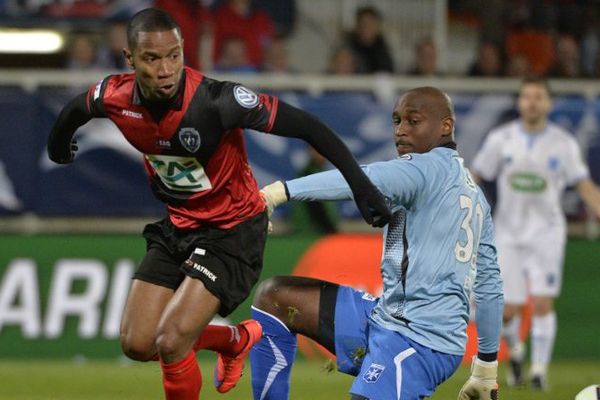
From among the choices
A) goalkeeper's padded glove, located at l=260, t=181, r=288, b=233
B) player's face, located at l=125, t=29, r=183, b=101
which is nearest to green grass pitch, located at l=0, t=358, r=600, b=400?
goalkeeper's padded glove, located at l=260, t=181, r=288, b=233

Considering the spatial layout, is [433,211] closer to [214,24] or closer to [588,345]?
[588,345]

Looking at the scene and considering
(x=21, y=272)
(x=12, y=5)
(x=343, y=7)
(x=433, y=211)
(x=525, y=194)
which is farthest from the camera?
(x=343, y=7)

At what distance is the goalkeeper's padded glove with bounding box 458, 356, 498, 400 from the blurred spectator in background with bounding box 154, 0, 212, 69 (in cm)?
777

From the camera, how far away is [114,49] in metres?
13.2

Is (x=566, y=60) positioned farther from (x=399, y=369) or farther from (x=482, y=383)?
(x=399, y=369)

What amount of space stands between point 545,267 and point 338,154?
201 inches

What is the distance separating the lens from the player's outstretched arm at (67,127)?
6.34 m

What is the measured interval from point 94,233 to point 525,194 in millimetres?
4083

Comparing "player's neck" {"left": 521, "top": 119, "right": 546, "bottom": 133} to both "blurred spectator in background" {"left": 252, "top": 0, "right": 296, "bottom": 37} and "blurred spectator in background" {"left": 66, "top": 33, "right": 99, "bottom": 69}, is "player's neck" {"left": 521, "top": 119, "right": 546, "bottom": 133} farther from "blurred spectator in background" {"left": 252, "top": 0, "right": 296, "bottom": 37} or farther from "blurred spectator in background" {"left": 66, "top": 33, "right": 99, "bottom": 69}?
"blurred spectator in background" {"left": 66, "top": 33, "right": 99, "bottom": 69}

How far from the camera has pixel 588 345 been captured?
11.9 meters

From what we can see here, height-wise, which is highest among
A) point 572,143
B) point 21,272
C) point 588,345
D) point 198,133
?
point 198,133

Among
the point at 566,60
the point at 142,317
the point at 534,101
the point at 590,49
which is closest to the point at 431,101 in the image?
the point at 142,317

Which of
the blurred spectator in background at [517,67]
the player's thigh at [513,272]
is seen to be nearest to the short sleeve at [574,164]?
the player's thigh at [513,272]

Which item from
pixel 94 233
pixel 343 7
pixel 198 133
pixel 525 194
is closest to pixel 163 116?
pixel 198 133
